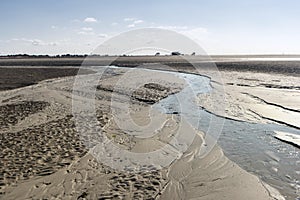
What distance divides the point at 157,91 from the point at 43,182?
62.6ft

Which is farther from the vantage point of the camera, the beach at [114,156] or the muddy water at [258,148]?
the muddy water at [258,148]

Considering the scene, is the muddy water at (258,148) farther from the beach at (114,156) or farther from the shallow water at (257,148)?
the beach at (114,156)

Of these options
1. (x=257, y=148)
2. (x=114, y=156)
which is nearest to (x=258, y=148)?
(x=257, y=148)

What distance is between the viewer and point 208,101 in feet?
71.4

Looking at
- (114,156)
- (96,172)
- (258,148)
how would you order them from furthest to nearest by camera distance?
(258,148) < (114,156) < (96,172)

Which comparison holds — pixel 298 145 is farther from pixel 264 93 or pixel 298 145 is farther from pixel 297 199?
pixel 264 93

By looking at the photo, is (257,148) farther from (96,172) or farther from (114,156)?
(96,172)

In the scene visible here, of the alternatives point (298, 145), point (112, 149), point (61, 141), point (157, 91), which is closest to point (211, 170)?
point (112, 149)

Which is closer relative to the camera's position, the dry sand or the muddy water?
the dry sand

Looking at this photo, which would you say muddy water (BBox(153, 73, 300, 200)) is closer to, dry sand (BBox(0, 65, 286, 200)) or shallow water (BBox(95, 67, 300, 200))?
shallow water (BBox(95, 67, 300, 200))

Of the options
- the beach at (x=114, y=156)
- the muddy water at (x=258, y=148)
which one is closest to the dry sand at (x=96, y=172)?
the beach at (x=114, y=156)

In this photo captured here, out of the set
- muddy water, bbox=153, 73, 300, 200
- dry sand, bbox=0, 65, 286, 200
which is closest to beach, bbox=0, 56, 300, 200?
dry sand, bbox=0, 65, 286, 200

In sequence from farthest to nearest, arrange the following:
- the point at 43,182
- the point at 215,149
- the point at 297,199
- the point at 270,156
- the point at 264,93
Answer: the point at 264,93
the point at 215,149
the point at 270,156
the point at 43,182
the point at 297,199

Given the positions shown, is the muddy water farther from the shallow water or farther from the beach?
the beach
